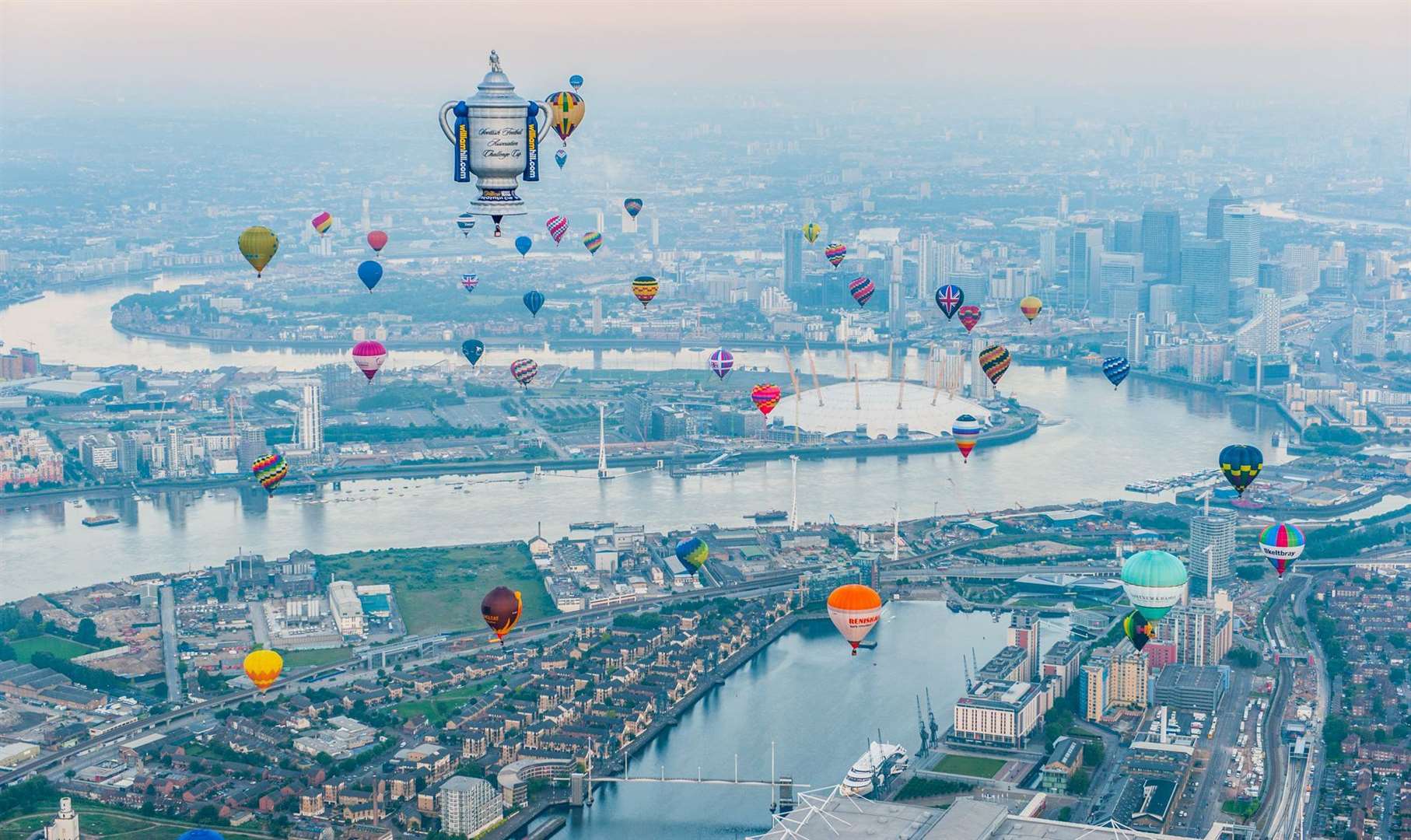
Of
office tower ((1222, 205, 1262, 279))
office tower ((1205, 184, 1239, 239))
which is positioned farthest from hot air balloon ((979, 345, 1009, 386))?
office tower ((1205, 184, 1239, 239))

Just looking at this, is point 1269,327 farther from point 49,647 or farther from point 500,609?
point 500,609

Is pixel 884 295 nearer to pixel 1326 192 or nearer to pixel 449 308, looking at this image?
pixel 449 308

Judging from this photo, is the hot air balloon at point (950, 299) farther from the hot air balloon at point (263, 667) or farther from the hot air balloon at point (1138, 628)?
the hot air balloon at point (263, 667)

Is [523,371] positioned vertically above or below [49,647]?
above

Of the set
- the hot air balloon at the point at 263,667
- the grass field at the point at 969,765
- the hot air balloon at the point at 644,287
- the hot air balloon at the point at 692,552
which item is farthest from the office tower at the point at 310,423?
the grass field at the point at 969,765

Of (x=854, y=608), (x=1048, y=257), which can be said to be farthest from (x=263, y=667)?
(x=1048, y=257)

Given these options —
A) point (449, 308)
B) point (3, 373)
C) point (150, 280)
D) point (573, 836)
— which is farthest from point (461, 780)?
point (150, 280)

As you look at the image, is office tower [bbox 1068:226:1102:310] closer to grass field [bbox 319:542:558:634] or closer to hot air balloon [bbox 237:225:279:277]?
grass field [bbox 319:542:558:634]
